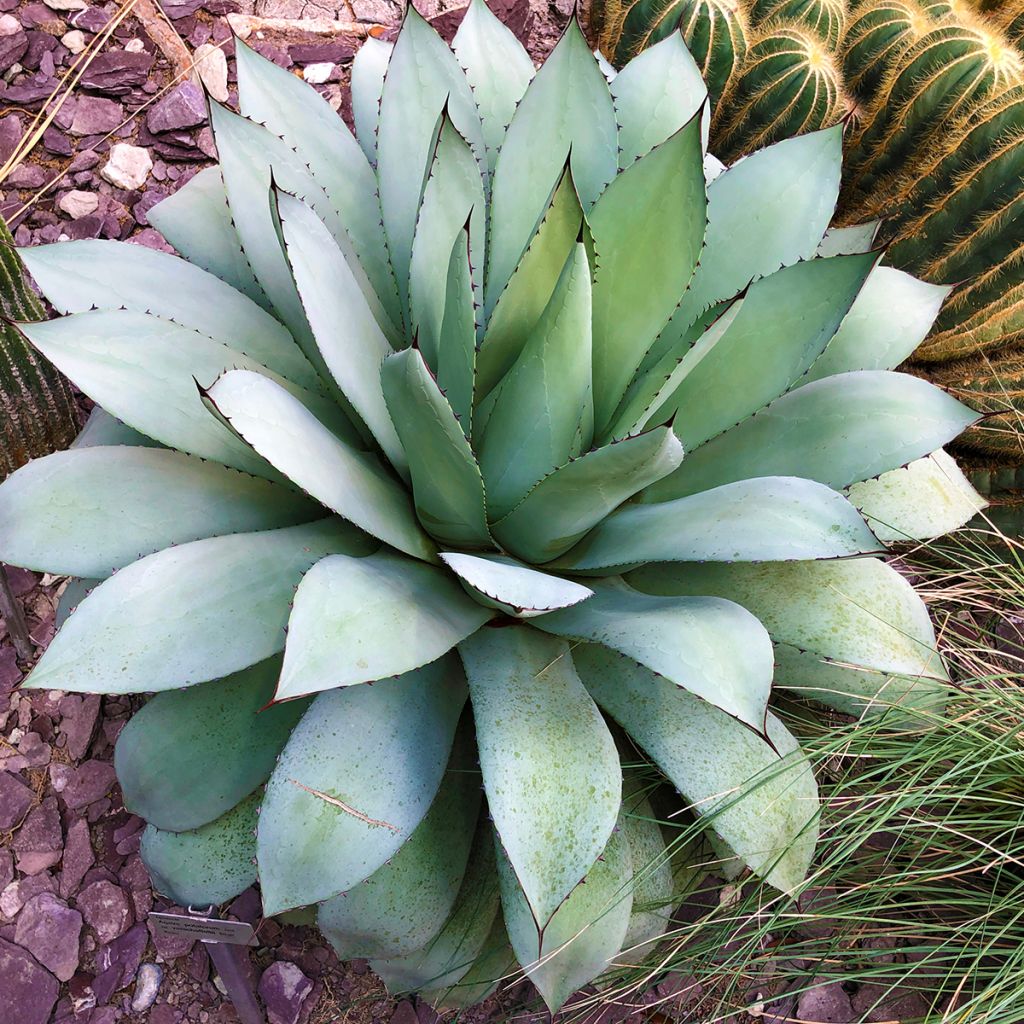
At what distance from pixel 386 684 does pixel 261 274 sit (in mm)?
519

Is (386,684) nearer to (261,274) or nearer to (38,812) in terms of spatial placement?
(261,274)

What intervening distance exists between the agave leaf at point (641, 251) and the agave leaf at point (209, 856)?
0.63 meters

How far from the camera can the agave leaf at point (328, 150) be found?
3.98ft

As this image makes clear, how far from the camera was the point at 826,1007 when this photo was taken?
150cm

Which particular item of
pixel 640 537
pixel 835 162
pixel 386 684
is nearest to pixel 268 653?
pixel 386 684

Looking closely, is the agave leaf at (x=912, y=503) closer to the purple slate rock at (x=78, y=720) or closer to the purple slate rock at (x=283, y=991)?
the purple slate rock at (x=283, y=991)

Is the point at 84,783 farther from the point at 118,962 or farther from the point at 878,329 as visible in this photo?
the point at 878,329

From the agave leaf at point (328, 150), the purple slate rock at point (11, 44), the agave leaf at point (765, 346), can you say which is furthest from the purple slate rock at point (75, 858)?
the purple slate rock at point (11, 44)

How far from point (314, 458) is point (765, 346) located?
0.53m

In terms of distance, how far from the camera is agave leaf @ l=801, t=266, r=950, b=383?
3.94 feet

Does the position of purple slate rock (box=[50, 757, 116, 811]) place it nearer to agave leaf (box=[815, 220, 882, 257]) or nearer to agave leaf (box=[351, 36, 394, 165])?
agave leaf (box=[351, 36, 394, 165])

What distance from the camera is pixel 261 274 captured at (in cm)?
116

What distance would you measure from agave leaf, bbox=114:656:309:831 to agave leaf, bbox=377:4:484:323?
1.68 ft

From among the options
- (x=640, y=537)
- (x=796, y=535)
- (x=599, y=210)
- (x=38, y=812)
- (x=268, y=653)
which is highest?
(x=599, y=210)
